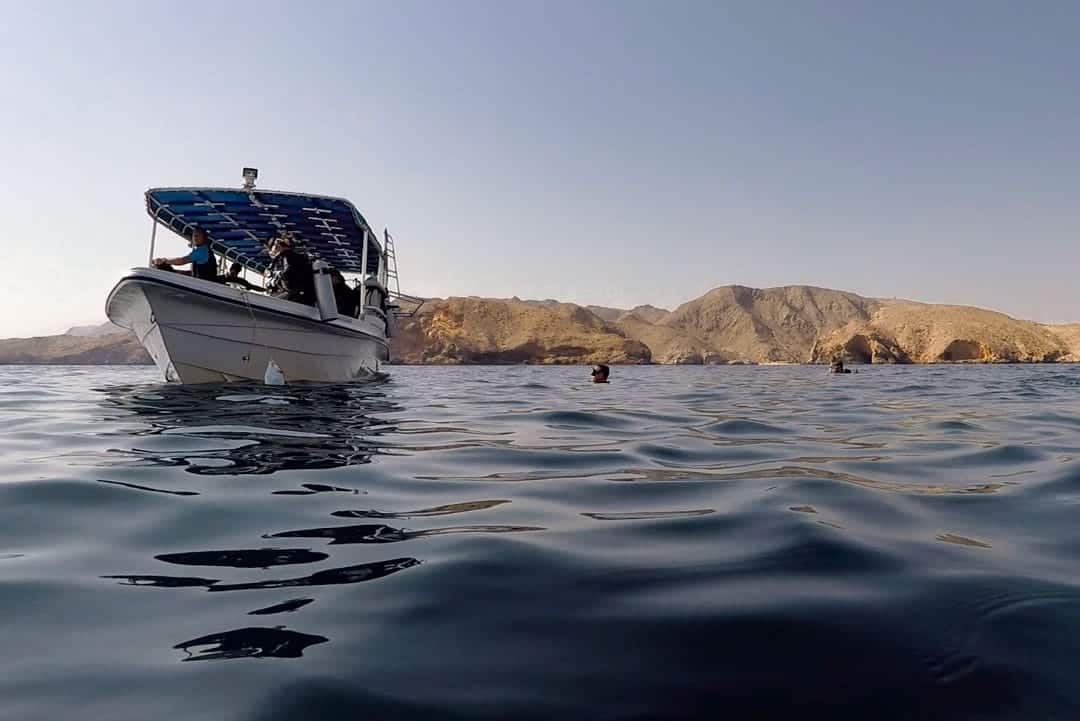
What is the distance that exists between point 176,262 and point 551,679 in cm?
1272

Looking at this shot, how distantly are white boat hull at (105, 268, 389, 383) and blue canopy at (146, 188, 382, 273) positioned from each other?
2.98 meters

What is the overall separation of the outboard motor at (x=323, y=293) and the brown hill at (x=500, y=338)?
97.8m

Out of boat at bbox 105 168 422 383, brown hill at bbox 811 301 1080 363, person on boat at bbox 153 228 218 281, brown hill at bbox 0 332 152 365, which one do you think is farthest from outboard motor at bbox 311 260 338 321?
brown hill at bbox 811 301 1080 363

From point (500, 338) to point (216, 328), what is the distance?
372 ft

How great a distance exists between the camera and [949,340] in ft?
369

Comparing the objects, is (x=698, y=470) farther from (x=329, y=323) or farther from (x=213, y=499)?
(x=329, y=323)

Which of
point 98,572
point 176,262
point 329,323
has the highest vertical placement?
point 176,262

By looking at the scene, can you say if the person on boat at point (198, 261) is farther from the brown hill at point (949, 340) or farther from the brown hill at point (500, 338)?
the brown hill at point (949, 340)

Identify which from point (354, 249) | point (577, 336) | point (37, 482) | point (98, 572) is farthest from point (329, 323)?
point (577, 336)

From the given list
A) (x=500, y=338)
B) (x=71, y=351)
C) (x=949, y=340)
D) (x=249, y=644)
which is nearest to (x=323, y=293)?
(x=249, y=644)

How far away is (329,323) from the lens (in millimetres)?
13070

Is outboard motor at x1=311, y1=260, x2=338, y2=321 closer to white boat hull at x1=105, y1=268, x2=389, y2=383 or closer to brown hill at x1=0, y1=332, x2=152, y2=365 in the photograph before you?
white boat hull at x1=105, y1=268, x2=389, y2=383

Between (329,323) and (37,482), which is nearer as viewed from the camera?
(37,482)

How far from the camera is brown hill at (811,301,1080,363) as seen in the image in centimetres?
11038
